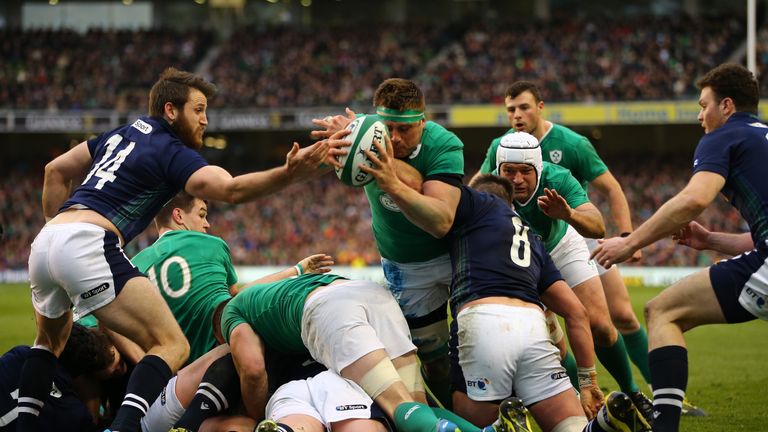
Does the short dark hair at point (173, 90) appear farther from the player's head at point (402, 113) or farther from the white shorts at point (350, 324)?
the white shorts at point (350, 324)

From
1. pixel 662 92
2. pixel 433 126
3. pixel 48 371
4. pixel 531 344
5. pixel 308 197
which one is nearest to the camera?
pixel 531 344

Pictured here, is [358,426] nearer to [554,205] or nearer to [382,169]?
[382,169]

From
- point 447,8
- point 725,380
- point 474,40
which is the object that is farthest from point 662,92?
point 725,380

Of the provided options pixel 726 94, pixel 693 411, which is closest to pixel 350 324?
pixel 726 94

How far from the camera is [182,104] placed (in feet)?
20.6

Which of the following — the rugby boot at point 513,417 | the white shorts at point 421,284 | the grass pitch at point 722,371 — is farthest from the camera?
the grass pitch at point 722,371

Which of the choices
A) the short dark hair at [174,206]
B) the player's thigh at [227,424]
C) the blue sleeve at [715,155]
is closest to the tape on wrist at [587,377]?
the blue sleeve at [715,155]

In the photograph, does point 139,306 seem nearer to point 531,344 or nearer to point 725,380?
point 531,344

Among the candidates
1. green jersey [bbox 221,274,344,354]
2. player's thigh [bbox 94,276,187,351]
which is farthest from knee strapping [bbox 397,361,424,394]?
player's thigh [bbox 94,276,187,351]

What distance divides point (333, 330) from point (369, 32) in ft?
114

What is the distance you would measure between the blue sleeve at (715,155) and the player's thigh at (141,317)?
3.23 m

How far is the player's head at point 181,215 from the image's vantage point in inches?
299

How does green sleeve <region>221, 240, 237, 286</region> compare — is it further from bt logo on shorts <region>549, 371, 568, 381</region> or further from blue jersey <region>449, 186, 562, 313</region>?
bt logo on shorts <region>549, 371, 568, 381</region>

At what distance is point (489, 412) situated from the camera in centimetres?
550
